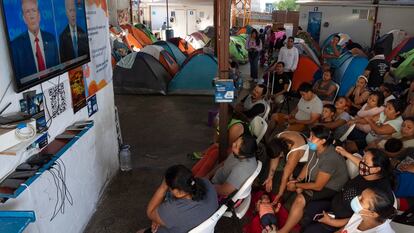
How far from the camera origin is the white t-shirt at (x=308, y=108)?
401cm

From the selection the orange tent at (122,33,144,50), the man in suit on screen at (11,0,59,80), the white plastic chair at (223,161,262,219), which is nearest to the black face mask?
the white plastic chair at (223,161,262,219)

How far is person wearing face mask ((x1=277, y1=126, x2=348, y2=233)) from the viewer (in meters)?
2.53

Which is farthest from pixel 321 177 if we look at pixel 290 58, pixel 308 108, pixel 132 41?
pixel 132 41

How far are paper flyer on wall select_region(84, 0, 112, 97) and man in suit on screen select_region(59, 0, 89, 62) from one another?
22 centimetres

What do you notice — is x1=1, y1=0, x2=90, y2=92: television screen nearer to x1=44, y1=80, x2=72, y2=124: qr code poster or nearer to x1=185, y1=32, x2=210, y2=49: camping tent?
x1=44, y1=80, x2=72, y2=124: qr code poster

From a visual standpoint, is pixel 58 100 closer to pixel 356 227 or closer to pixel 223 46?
pixel 223 46

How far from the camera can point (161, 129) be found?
5.20m

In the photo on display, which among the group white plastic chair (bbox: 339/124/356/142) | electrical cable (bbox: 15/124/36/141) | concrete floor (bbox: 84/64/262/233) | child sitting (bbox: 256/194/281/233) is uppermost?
electrical cable (bbox: 15/124/36/141)

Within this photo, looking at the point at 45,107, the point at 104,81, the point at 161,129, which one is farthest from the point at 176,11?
the point at 45,107

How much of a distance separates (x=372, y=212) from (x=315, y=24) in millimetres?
8413

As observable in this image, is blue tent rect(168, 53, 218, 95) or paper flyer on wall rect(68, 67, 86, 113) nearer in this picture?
paper flyer on wall rect(68, 67, 86, 113)

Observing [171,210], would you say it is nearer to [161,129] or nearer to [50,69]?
[50,69]

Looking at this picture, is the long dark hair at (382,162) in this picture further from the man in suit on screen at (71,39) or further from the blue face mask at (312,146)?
the man in suit on screen at (71,39)

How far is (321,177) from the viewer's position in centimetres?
258
